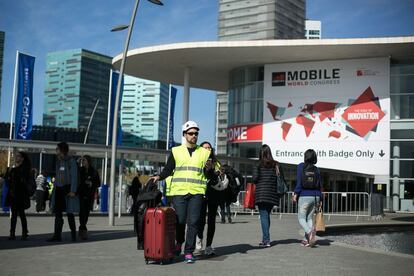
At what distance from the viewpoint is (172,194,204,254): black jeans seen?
7583mm

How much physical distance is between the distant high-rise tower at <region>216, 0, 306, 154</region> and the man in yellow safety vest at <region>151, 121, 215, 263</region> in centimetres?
11905

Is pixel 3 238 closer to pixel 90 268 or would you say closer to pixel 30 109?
pixel 90 268

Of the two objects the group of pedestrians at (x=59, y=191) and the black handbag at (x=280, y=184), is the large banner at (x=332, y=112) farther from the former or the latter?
the group of pedestrians at (x=59, y=191)

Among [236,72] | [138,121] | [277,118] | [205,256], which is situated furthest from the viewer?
[138,121]

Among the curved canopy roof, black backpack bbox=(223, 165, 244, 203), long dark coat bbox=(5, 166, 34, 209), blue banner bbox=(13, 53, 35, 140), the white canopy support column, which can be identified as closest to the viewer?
black backpack bbox=(223, 165, 244, 203)

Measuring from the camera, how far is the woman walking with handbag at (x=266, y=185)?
31.9ft

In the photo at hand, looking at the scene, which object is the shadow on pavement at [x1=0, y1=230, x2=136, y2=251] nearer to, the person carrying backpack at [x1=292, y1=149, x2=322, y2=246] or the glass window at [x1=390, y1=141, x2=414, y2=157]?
the person carrying backpack at [x1=292, y1=149, x2=322, y2=246]

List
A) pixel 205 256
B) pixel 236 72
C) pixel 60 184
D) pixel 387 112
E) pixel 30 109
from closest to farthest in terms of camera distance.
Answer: pixel 205 256 < pixel 60 184 < pixel 30 109 < pixel 387 112 < pixel 236 72

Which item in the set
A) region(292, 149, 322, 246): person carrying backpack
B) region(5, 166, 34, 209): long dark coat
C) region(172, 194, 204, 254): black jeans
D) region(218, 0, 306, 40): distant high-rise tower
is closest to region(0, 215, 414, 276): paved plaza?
region(172, 194, 204, 254): black jeans

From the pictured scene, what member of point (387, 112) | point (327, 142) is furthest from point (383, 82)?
point (327, 142)

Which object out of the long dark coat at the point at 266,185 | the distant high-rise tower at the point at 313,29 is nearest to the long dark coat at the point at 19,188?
the long dark coat at the point at 266,185

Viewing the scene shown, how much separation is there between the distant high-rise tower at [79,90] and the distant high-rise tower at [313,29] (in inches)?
2668

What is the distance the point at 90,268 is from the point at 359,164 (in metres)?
29.1

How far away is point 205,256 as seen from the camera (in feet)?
27.1
